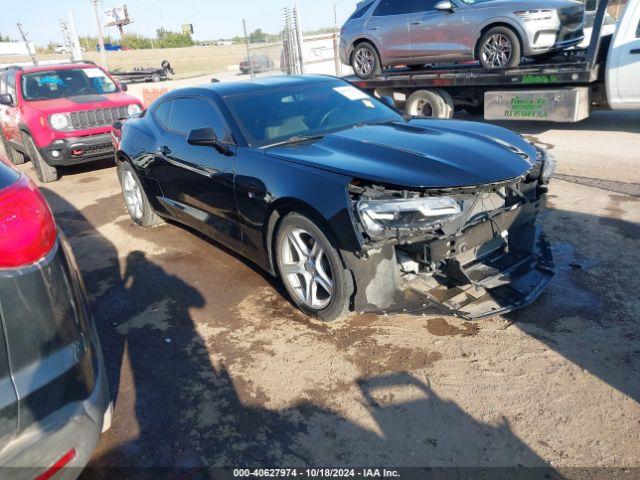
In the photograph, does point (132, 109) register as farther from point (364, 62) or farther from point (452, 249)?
point (452, 249)

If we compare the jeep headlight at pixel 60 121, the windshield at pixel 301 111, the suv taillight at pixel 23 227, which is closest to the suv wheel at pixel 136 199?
the windshield at pixel 301 111

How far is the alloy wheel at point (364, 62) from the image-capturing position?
1115 cm

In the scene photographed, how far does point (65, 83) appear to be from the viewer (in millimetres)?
9445

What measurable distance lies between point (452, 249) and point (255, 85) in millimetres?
2455

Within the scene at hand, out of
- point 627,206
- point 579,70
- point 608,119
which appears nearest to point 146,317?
point 627,206

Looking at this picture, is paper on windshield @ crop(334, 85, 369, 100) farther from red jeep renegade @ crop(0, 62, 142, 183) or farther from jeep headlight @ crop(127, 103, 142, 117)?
jeep headlight @ crop(127, 103, 142, 117)

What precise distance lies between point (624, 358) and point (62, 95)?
929 cm

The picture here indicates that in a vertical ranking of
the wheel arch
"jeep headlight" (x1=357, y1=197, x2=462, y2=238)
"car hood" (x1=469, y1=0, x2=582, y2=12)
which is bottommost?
"jeep headlight" (x1=357, y1=197, x2=462, y2=238)

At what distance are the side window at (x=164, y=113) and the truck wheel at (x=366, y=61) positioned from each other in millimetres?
6756

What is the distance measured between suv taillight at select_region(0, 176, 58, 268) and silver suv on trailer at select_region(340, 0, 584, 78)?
8.52 m

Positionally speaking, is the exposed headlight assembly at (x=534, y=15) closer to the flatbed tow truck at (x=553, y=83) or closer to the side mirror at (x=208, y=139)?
the flatbed tow truck at (x=553, y=83)

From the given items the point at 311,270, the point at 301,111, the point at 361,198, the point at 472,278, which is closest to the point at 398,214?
the point at 361,198

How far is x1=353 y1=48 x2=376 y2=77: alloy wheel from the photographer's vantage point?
11.1 metres

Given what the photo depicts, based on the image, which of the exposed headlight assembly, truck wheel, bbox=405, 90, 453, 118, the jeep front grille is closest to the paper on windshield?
the exposed headlight assembly
